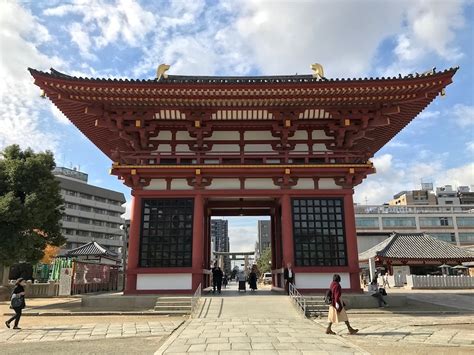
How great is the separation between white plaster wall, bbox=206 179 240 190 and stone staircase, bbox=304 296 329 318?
5932 millimetres

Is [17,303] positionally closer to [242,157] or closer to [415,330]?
[242,157]

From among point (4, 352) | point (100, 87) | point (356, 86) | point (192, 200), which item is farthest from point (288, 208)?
point (4, 352)

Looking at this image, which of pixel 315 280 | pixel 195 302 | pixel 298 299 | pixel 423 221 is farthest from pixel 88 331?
pixel 423 221

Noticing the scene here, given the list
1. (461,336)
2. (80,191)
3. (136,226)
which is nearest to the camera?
(461,336)

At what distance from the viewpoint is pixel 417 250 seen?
40656 millimetres

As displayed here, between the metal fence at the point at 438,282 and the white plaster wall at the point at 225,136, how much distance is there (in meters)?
26.7

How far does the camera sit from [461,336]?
1020cm

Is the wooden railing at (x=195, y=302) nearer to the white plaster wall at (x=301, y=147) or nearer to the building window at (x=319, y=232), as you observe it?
the building window at (x=319, y=232)

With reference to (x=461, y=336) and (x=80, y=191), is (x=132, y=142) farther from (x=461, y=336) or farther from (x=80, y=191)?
(x=80, y=191)

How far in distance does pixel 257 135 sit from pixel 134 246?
782cm

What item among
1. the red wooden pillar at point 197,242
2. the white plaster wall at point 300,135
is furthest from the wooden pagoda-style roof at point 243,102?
the red wooden pillar at point 197,242

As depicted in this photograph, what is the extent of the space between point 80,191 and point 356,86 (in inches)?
3105

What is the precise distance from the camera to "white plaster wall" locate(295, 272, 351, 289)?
1680cm

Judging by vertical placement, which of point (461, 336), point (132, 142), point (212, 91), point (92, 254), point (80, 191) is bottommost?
point (461, 336)
